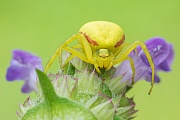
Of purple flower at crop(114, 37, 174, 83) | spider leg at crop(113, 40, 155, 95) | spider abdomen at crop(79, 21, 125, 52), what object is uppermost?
spider abdomen at crop(79, 21, 125, 52)

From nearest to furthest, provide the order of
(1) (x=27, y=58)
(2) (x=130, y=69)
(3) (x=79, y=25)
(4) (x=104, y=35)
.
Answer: (4) (x=104, y=35) → (2) (x=130, y=69) → (1) (x=27, y=58) → (3) (x=79, y=25)

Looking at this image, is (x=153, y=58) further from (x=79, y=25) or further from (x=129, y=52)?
(x=79, y=25)

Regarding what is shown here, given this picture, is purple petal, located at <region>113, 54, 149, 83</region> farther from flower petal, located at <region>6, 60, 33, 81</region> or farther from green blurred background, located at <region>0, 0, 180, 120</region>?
green blurred background, located at <region>0, 0, 180, 120</region>

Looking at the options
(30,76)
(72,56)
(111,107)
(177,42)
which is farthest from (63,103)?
(177,42)

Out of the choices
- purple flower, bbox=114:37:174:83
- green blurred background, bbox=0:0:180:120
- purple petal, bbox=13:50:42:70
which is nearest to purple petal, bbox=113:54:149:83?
purple flower, bbox=114:37:174:83

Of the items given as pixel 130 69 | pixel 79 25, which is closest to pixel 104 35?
pixel 130 69

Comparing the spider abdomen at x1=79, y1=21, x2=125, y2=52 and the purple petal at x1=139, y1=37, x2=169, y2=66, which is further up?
the spider abdomen at x1=79, y1=21, x2=125, y2=52

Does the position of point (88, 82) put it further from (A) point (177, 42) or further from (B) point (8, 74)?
(A) point (177, 42)
